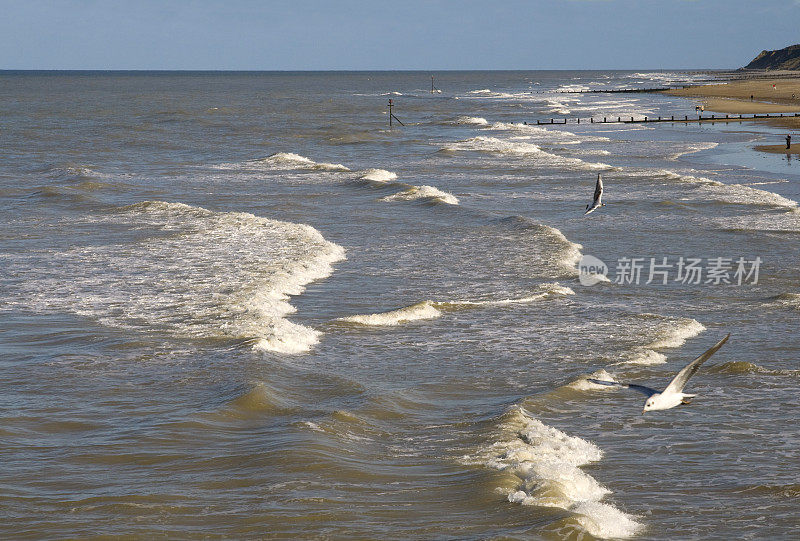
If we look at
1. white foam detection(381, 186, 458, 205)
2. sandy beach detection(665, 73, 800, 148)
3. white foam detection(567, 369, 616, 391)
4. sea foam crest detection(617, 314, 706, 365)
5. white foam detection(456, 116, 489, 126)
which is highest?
sandy beach detection(665, 73, 800, 148)

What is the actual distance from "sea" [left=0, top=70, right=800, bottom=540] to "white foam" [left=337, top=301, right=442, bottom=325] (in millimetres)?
65

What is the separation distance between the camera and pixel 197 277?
57.5 feet

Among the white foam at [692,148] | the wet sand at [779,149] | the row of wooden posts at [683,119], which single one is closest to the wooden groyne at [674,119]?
the row of wooden posts at [683,119]

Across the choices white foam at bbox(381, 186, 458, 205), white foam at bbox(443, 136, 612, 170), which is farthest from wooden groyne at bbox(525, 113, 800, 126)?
white foam at bbox(381, 186, 458, 205)

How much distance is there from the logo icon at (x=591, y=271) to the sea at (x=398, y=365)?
114 mm

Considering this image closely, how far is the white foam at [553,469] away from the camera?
778cm

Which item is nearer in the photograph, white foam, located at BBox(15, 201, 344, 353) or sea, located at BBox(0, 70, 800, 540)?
sea, located at BBox(0, 70, 800, 540)

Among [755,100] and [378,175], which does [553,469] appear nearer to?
[378,175]

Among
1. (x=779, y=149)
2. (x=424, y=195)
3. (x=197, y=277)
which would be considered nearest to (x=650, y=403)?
(x=197, y=277)

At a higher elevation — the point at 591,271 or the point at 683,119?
the point at 683,119

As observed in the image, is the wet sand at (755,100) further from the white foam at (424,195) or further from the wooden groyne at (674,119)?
the white foam at (424,195)

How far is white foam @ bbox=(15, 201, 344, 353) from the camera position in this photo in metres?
14.2

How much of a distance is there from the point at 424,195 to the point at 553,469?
21.7 meters

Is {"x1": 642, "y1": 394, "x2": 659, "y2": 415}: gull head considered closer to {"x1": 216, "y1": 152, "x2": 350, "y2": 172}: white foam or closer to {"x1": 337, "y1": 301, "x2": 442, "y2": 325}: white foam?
{"x1": 337, "y1": 301, "x2": 442, "y2": 325}: white foam
